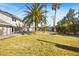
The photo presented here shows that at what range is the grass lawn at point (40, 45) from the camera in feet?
23.1

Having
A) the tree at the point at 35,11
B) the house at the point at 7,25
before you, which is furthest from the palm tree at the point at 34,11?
the house at the point at 7,25

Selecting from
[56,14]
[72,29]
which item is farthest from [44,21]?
[72,29]

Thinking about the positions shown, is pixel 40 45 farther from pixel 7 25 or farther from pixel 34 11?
pixel 7 25

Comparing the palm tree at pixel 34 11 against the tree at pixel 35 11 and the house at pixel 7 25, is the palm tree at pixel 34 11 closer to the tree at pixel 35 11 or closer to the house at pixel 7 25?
the tree at pixel 35 11

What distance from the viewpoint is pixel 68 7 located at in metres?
7.18

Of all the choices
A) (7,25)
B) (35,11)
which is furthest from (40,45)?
(7,25)

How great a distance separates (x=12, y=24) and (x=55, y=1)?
1845 millimetres

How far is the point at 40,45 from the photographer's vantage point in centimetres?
722

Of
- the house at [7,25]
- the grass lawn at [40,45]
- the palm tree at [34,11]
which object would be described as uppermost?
the palm tree at [34,11]

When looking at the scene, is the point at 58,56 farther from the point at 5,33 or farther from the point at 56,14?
the point at 5,33

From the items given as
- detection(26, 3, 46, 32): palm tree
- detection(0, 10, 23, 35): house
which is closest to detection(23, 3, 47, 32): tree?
detection(26, 3, 46, 32): palm tree

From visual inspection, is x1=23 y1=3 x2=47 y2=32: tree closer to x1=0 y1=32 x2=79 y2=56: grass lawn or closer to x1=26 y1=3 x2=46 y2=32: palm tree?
x1=26 y1=3 x2=46 y2=32: palm tree

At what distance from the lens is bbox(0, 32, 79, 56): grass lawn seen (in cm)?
704

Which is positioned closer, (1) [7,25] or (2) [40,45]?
(2) [40,45]
